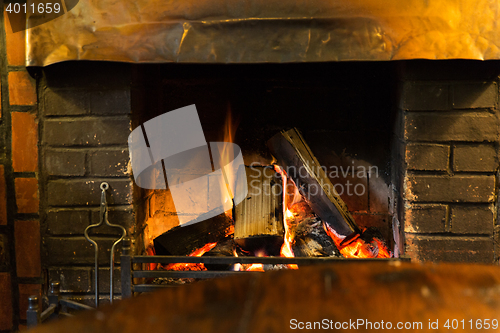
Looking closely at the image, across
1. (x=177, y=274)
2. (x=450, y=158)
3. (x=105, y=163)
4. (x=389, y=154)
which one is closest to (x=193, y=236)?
(x=177, y=274)

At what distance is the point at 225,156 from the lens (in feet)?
6.97

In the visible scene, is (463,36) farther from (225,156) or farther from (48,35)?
(48,35)

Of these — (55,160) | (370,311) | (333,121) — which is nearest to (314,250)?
(333,121)

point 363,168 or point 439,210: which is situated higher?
point 363,168

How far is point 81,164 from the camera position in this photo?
5.44ft

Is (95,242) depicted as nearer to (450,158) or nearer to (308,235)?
(308,235)

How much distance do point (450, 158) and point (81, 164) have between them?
4.89ft

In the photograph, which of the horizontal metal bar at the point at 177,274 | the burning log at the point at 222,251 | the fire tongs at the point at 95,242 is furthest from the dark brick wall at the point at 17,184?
the burning log at the point at 222,251

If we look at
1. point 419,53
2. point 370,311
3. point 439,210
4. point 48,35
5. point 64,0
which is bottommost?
point 439,210

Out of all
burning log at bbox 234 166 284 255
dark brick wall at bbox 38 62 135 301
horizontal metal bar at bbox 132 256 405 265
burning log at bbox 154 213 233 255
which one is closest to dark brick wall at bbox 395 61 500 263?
horizontal metal bar at bbox 132 256 405 265

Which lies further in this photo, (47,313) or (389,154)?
(389,154)

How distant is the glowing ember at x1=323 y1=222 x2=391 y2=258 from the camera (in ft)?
6.27

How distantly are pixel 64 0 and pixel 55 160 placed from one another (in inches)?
24.8

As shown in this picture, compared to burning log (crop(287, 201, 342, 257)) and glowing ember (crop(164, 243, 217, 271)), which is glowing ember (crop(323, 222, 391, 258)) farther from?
glowing ember (crop(164, 243, 217, 271))
